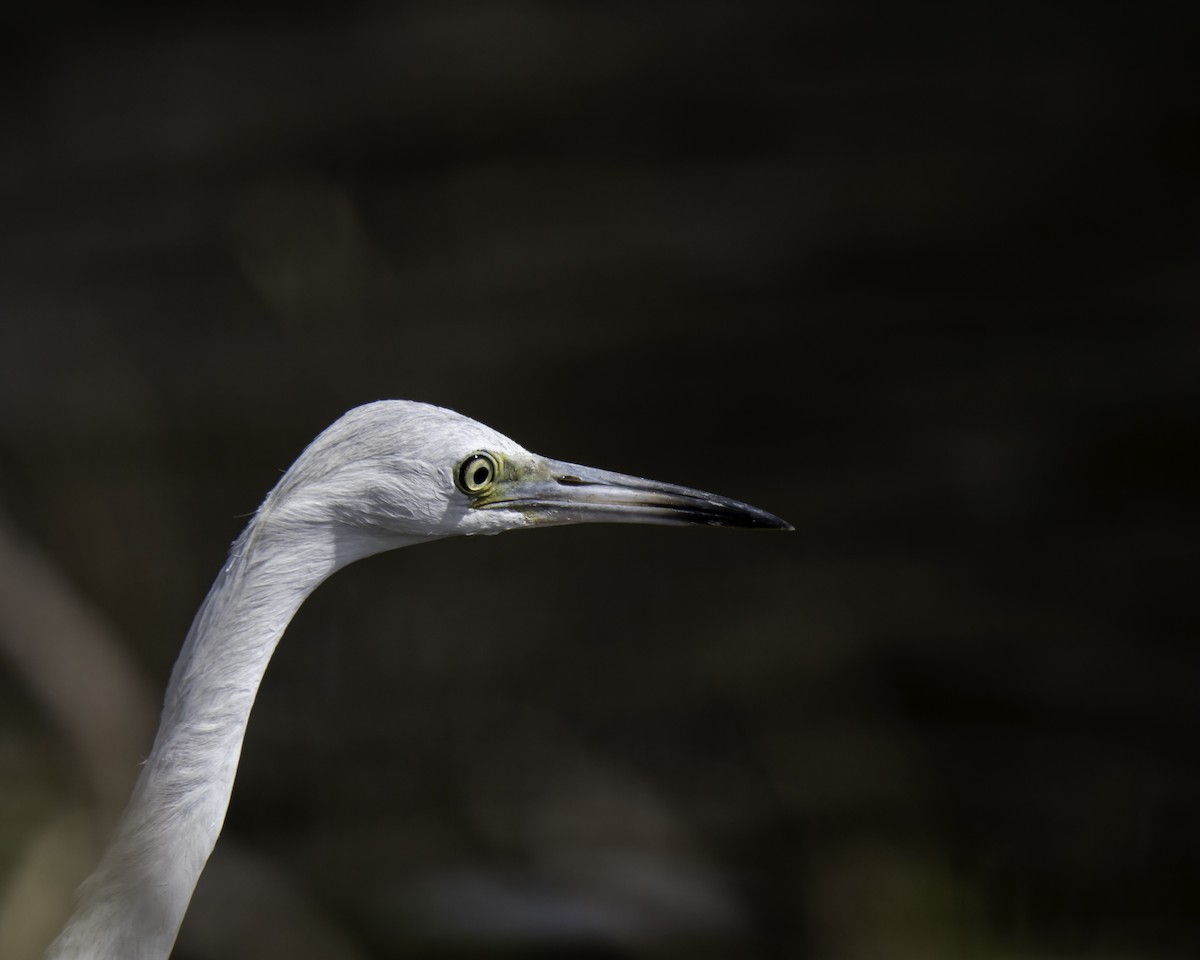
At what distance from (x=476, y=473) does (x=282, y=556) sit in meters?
0.31

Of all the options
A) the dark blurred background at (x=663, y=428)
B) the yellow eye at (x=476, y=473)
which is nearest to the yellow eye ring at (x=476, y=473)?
the yellow eye at (x=476, y=473)

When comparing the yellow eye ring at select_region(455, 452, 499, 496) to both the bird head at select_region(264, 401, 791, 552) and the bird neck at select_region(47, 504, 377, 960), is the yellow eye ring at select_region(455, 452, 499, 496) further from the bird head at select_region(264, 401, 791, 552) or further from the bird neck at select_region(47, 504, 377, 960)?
the bird neck at select_region(47, 504, 377, 960)

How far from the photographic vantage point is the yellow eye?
1844 mm

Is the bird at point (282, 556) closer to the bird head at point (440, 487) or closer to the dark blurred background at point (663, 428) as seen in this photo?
the bird head at point (440, 487)

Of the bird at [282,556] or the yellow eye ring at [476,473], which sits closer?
the bird at [282,556]

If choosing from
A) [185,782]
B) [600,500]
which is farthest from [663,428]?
[185,782]

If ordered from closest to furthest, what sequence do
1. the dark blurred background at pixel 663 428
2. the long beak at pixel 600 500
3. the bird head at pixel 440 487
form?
the bird head at pixel 440 487 → the long beak at pixel 600 500 → the dark blurred background at pixel 663 428

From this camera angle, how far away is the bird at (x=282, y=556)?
163 centimetres

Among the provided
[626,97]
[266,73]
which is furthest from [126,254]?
[626,97]

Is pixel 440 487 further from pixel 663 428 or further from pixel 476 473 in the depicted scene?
pixel 663 428

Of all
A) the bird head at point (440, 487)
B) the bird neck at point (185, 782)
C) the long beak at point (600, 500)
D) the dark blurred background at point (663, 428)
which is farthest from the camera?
the dark blurred background at point (663, 428)

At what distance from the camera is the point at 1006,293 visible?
3668 mm

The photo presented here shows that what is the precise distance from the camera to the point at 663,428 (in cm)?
396

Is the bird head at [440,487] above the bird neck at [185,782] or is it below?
above
